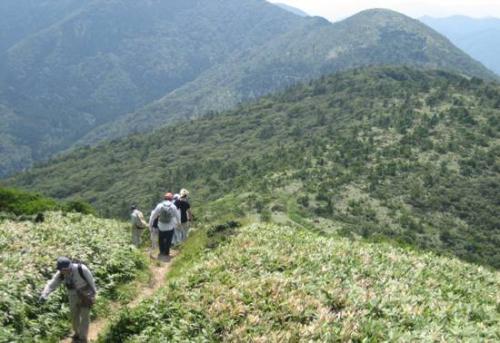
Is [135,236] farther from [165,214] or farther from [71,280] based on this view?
[71,280]

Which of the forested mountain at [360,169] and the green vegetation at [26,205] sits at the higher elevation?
the green vegetation at [26,205]

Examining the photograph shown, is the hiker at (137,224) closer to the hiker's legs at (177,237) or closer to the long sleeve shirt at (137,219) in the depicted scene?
the long sleeve shirt at (137,219)

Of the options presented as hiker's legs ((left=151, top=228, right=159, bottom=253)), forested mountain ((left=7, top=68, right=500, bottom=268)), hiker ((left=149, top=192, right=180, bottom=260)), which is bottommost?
forested mountain ((left=7, top=68, right=500, bottom=268))

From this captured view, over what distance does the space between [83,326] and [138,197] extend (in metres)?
131

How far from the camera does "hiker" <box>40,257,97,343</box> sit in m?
12.2

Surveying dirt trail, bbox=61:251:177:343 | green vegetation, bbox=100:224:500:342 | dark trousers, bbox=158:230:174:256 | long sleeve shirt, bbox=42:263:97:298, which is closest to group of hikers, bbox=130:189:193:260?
dark trousers, bbox=158:230:174:256

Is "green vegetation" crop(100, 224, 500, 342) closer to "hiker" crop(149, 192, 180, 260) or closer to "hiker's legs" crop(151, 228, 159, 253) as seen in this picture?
"hiker" crop(149, 192, 180, 260)

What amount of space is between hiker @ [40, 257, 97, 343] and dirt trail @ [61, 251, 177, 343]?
0.73 meters

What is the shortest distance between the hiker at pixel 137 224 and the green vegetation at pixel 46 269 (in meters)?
1.10

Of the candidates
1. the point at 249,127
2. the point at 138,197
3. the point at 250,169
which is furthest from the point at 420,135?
the point at 249,127

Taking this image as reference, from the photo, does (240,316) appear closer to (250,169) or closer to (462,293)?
(462,293)

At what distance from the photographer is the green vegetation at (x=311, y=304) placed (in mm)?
10844

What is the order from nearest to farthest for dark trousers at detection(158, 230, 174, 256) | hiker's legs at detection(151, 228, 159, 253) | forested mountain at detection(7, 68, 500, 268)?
1. dark trousers at detection(158, 230, 174, 256)
2. hiker's legs at detection(151, 228, 159, 253)
3. forested mountain at detection(7, 68, 500, 268)

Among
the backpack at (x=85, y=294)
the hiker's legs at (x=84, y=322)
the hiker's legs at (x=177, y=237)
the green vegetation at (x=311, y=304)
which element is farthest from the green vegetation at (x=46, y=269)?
the hiker's legs at (x=177, y=237)
